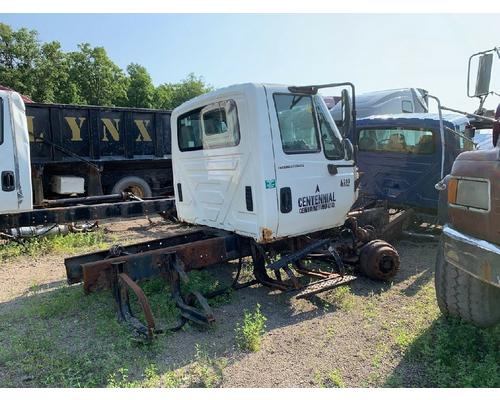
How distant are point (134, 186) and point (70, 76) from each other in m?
26.2

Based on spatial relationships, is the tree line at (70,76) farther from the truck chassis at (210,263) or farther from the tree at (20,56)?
the truck chassis at (210,263)

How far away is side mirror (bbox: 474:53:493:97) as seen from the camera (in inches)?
196

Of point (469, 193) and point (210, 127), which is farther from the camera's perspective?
point (210, 127)

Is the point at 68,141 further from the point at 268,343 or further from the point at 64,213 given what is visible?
the point at 268,343

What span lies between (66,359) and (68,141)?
23.3 feet

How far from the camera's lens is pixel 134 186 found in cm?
1058

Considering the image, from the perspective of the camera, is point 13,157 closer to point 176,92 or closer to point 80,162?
point 80,162

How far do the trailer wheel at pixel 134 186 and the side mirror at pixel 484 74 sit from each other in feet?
25.3

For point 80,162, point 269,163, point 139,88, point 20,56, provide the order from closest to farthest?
1. point 269,163
2. point 80,162
3. point 20,56
4. point 139,88

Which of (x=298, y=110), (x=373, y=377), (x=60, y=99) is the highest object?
(x=60, y=99)

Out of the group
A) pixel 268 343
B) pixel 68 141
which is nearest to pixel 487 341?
pixel 268 343

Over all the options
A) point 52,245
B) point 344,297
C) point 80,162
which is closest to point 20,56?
point 80,162

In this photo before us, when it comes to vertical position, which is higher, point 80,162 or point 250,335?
point 80,162

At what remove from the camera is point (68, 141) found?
31.1 feet
